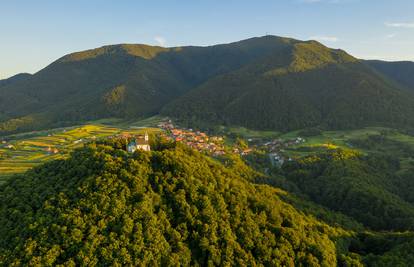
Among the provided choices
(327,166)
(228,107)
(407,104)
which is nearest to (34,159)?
(327,166)

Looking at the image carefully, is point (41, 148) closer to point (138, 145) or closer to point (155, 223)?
point (138, 145)

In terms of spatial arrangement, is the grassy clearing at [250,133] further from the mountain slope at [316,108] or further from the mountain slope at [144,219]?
the mountain slope at [144,219]

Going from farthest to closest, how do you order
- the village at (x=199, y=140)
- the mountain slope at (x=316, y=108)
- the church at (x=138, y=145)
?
the mountain slope at (x=316, y=108) → the village at (x=199, y=140) → the church at (x=138, y=145)

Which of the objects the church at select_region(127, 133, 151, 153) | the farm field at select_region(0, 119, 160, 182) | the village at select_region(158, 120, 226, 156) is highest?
the church at select_region(127, 133, 151, 153)

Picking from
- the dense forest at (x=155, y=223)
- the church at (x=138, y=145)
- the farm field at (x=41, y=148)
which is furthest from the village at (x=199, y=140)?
the dense forest at (x=155, y=223)

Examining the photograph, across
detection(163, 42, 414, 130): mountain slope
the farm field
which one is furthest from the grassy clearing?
the farm field

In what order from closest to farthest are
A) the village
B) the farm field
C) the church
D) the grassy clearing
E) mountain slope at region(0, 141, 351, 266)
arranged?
mountain slope at region(0, 141, 351, 266) < the church < the farm field < the village < the grassy clearing

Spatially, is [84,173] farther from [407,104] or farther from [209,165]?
[407,104]

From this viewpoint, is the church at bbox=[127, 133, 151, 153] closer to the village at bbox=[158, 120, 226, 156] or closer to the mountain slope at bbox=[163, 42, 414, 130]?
the village at bbox=[158, 120, 226, 156]
